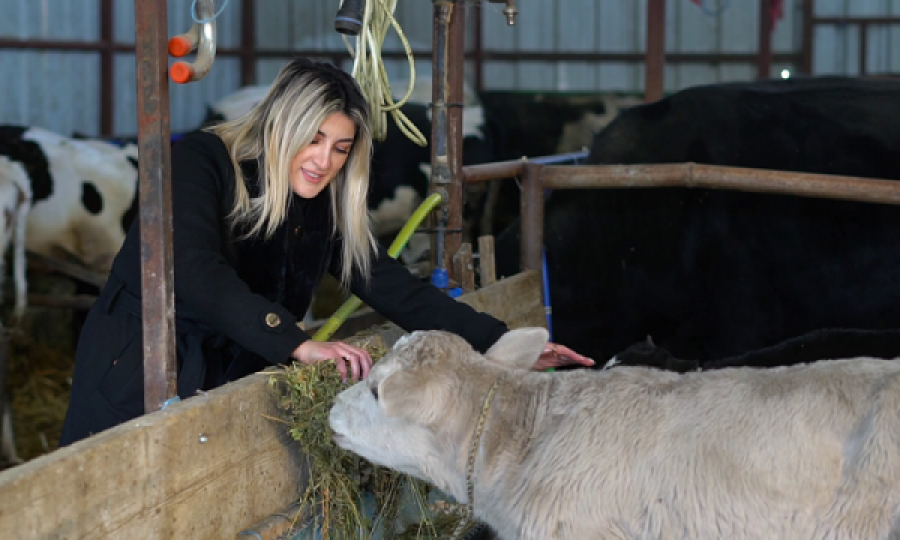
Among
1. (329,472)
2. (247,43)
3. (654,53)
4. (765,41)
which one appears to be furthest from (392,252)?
(765,41)

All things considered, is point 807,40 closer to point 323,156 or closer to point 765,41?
point 765,41

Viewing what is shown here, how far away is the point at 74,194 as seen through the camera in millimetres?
7516

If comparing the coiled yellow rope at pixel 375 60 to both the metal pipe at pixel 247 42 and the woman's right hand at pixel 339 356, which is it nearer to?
the woman's right hand at pixel 339 356

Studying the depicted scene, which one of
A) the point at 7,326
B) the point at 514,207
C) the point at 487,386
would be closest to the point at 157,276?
the point at 487,386

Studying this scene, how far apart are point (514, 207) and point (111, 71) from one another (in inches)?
185

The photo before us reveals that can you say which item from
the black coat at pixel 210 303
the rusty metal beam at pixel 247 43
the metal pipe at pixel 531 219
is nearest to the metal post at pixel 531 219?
the metal pipe at pixel 531 219

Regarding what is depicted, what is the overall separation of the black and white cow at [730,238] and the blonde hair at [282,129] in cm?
285

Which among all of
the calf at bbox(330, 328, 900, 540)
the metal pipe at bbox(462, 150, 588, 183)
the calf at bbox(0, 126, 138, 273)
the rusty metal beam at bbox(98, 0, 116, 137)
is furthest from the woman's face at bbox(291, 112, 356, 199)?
the rusty metal beam at bbox(98, 0, 116, 137)

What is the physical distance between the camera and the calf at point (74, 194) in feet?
24.2

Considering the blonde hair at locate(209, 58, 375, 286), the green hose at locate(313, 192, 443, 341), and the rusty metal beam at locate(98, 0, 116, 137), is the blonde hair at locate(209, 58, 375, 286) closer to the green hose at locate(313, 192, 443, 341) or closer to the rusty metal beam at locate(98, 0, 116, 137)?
the green hose at locate(313, 192, 443, 341)

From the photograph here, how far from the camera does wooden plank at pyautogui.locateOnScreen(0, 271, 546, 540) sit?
2.09 m

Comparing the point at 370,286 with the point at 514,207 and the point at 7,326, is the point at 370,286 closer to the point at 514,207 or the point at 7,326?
the point at 7,326

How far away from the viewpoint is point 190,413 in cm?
255

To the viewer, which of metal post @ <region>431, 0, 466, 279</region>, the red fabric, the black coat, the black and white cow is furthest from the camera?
the red fabric
